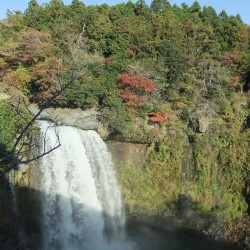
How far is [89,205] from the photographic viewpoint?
20.3m

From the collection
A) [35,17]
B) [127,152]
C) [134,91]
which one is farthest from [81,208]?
[35,17]

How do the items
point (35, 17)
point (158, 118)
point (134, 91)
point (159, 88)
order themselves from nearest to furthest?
point (158, 118), point (134, 91), point (159, 88), point (35, 17)

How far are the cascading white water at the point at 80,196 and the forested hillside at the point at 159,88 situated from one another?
4.07 feet

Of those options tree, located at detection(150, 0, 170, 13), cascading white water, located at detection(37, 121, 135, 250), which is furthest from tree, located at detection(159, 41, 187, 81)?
tree, located at detection(150, 0, 170, 13)

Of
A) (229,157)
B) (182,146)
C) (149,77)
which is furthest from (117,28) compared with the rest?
(229,157)

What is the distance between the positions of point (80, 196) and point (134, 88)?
810 centimetres

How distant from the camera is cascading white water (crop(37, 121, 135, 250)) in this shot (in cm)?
1919

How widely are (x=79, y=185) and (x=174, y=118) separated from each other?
298 inches

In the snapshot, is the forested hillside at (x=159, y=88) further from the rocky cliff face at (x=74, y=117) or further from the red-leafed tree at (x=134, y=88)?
the rocky cliff face at (x=74, y=117)

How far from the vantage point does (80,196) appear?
65.5ft

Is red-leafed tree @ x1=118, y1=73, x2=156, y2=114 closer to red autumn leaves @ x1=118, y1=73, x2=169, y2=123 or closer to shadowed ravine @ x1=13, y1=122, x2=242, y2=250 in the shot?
red autumn leaves @ x1=118, y1=73, x2=169, y2=123

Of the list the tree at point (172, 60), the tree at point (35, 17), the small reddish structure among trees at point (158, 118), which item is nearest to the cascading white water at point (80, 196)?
the small reddish structure among trees at point (158, 118)

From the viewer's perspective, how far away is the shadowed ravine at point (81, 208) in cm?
1902

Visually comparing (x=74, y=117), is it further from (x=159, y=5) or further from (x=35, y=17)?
(x=159, y=5)
